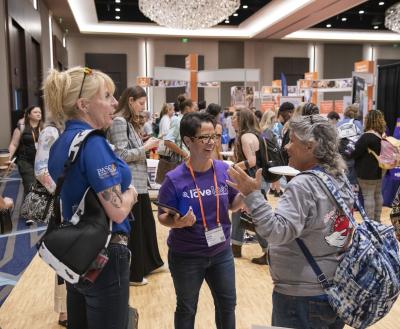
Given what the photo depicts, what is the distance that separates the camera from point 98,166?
132 cm

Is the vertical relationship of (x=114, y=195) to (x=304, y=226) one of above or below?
above

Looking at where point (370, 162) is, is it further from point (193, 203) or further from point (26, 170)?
point (26, 170)

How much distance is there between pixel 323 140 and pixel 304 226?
31 centimetres

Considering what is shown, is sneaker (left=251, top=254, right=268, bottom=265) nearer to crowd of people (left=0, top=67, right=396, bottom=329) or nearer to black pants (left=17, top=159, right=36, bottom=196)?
crowd of people (left=0, top=67, right=396, bottom=329)

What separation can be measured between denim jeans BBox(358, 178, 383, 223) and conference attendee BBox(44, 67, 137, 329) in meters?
4.20

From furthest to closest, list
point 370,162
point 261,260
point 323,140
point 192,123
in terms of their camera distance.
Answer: point 370,162, point 261,260, point 192,123, point 323,140

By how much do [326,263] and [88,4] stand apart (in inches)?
485

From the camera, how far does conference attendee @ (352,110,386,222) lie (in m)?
4.94

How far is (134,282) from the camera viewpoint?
3510 mm

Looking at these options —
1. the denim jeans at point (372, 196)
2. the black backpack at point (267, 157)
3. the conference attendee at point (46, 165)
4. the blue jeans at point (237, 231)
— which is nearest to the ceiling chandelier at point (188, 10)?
the denim jeans at point (372, 196)

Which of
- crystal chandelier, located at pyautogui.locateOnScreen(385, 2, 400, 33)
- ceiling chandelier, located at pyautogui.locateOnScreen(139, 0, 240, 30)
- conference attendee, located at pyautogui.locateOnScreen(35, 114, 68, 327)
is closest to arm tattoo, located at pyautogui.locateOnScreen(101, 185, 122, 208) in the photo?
conference attendee, located at pyautogui.locateOnScreen(35, 114, 68, 327)

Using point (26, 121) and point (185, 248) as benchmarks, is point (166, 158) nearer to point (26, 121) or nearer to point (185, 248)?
point (26, 121)

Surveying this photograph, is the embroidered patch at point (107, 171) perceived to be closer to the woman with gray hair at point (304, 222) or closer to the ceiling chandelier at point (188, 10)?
the woman with gray hair at point (304, 222)

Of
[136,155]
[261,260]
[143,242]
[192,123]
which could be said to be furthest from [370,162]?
[192,123]
